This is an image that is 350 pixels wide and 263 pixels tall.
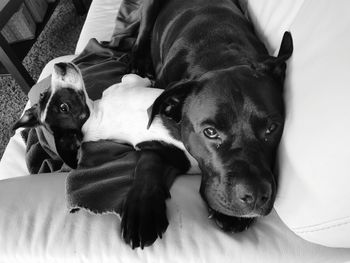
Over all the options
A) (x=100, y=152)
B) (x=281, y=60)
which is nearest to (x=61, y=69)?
(x=100, y=152)

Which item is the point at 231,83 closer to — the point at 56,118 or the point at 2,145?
the point at 56,118

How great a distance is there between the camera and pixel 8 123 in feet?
7.84

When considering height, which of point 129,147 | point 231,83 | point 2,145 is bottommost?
point 2,145

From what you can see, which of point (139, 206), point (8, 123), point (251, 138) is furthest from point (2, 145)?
point (251, 138)

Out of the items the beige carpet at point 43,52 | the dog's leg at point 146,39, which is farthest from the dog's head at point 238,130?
the beige carpet at point 43,52

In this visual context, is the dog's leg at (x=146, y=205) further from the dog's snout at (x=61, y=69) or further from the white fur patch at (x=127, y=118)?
the dog's snout at (x=61, y=69)

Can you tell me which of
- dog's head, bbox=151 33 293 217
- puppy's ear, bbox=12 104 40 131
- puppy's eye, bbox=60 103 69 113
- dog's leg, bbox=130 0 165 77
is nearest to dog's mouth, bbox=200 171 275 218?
dog's head, bbox=151 33 293 217

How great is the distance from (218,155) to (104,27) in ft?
4.13

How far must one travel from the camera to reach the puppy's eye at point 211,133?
99 cm

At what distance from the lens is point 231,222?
93cm

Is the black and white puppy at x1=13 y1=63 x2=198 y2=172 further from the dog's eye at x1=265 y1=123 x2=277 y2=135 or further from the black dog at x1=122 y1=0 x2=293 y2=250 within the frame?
the dog's eye at x1=265 y1=123 x2=277 y2=135

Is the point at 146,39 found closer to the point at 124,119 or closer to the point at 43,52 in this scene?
the point at 124,119

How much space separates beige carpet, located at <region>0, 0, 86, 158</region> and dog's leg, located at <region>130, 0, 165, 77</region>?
104 cm

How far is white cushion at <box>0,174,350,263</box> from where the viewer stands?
877 mm
